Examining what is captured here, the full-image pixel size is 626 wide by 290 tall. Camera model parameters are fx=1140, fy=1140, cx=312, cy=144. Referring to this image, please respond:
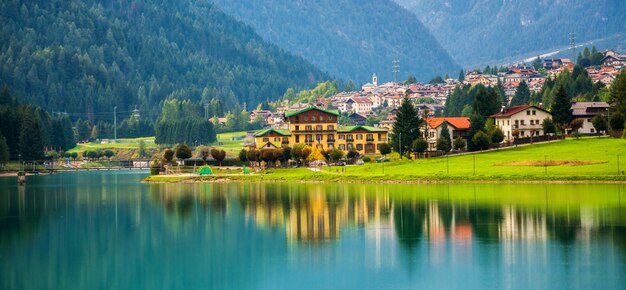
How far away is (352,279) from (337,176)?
63264 millimetres

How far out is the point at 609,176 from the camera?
88062 millimetres

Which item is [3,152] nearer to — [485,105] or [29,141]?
[29,141]

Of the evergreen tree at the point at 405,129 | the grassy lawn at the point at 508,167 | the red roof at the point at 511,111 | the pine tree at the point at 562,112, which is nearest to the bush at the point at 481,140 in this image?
the grassy lawn at the point at 508,167

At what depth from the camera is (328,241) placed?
182 feet

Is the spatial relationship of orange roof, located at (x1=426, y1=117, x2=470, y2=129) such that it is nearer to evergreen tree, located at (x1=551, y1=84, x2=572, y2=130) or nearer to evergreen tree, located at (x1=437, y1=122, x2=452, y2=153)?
evergreen tree, located at (x1=437, y1=122, x2=452, y2=153)

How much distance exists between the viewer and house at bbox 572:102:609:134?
126 m

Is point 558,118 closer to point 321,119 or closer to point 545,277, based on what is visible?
point 321,119

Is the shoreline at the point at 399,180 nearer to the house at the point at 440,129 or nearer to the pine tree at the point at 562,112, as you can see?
the house at the point at 440,129

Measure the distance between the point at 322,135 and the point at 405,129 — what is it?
2473 centimetres

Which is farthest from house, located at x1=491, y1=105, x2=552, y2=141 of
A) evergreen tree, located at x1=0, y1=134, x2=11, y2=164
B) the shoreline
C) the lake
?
evergreen tree, located at x1=0, y1=134, x2=11, y2=164

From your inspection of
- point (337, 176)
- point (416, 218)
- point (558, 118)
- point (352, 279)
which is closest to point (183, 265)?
point (352, 279)

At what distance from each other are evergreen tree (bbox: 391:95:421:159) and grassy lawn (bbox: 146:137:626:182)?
6.04 meters

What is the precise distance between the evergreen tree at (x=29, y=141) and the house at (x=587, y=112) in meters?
81.4

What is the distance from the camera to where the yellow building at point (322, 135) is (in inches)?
5728
